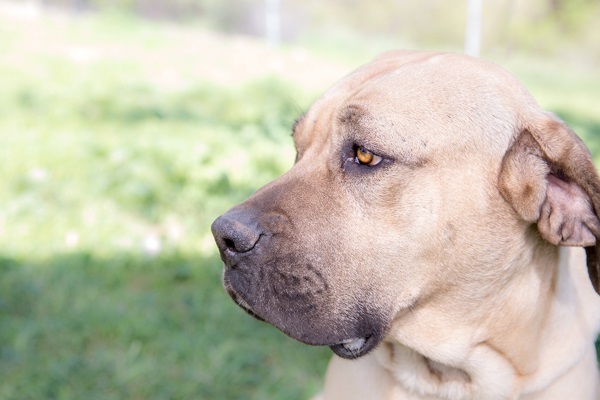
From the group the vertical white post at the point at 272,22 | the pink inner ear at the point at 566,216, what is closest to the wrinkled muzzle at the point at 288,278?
the pink inner ear at the point at 566,216

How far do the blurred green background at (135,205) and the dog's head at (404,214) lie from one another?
1.37 meters

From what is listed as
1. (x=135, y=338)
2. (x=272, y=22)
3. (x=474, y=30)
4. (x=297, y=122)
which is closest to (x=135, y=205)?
(x=135, y=338)

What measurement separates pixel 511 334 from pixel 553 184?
1.83 feet

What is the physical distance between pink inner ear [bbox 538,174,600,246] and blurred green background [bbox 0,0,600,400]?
1709 mm

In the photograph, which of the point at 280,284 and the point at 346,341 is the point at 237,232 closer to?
the point at 280,284

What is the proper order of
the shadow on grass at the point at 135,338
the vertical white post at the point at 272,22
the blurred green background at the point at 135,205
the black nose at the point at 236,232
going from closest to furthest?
the black nose at the point at 236,232 → the shadow on grass at the point at 135,338 → the blurred green background at the point at 135,205 → the vertical white post at the point at 272,22

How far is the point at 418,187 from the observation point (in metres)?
2.46

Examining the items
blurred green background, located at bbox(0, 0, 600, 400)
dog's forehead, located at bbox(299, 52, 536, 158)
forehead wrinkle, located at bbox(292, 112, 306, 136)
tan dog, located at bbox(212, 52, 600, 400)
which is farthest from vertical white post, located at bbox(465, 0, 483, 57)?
tan dog, located at bbox(212, 52, 600, 400)

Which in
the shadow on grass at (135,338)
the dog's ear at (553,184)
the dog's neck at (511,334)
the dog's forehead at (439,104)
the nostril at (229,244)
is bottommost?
the shadow on grass at (135,338)

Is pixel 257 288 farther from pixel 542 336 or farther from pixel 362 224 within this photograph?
pixel 542 336

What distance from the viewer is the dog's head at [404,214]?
7.98 feet

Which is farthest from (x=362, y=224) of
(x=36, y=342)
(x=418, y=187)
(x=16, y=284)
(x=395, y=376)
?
(x=16, y=284)

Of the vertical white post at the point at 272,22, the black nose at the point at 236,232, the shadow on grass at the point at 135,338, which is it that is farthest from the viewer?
the vertical white post at the point at 272,22

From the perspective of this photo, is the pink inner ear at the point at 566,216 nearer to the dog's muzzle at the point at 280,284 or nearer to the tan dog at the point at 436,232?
the tan dog at the point at 436,232
